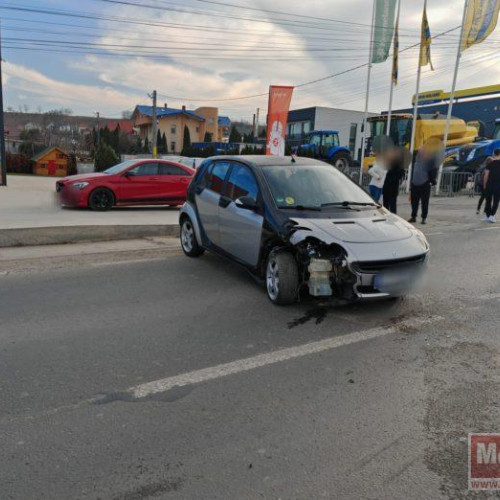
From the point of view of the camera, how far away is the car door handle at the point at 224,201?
624 centimetres

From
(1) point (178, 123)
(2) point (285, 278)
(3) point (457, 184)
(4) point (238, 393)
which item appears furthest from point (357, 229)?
(1) point (178, 123)

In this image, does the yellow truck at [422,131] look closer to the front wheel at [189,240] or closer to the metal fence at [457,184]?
the metal fence at [457,184]

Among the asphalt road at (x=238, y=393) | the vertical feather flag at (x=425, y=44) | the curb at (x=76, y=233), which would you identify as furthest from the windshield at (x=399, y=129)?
the asphalt road at (x=238, y=393)

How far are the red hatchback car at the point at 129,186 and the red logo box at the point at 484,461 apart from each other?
1125cm

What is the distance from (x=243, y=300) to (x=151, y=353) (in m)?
1.67

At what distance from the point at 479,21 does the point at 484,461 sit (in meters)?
18.2

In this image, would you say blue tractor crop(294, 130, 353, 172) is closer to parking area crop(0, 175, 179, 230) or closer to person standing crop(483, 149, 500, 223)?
person standing crop(483, 149, 500, 223)

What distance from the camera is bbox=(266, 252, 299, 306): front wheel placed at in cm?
500

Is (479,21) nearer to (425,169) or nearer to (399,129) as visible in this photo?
(399,129)

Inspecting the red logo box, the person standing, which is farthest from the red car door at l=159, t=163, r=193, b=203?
the red logo box

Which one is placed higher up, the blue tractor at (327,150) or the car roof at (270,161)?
the blue tractor at (327,150)

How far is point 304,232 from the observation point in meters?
4.91

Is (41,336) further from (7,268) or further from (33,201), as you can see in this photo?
(33,201)

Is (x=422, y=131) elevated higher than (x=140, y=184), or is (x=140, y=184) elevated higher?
(x=422, y=131)
